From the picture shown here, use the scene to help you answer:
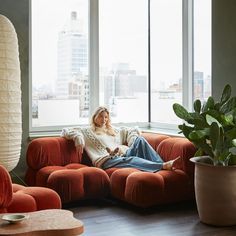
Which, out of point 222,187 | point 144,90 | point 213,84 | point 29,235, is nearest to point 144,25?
point 144,90

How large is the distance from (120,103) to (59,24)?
1.40 meters

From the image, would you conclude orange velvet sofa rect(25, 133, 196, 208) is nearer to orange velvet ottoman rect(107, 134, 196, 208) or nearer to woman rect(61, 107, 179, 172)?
orange velvet ottoman rect(107, 134, 196, 208)

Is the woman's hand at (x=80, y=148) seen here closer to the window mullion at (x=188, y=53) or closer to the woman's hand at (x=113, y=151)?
the woman's hand at (x=113, y=151)

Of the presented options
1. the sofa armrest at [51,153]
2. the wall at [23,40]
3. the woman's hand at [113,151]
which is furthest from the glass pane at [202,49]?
the wall at [23,40]

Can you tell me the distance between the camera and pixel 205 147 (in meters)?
3.93

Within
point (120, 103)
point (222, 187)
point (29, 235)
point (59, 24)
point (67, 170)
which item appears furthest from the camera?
point (120, 103)

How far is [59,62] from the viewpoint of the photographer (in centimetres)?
580

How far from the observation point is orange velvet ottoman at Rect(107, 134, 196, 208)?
4.29 meters

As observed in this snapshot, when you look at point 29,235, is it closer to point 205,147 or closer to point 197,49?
point 205,147

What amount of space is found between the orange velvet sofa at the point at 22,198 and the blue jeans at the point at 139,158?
145cm

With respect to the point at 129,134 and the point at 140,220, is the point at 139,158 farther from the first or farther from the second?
the point at 140,220

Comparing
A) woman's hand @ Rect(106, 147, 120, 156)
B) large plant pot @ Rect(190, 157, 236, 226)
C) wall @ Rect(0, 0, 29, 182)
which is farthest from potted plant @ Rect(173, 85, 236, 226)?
wall @ Rect(0, 0, 29, 182)

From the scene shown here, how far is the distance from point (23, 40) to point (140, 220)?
2624mm

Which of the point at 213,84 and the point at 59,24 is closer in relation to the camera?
the point at 213,84
